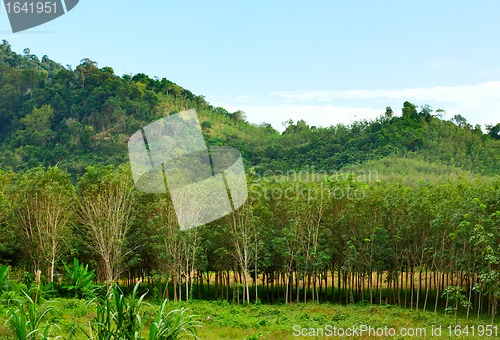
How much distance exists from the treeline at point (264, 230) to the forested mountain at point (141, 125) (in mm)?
25907

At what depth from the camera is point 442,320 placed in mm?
16031

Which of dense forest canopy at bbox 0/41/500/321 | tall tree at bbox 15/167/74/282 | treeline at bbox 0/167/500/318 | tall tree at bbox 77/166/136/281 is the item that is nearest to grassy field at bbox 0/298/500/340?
dense forest canopy at bbox 0/41/500/321

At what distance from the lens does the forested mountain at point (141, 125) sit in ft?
170

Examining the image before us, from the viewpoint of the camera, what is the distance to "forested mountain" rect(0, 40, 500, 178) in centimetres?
5191

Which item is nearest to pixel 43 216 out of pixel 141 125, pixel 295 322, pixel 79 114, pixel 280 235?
pixel 280 235

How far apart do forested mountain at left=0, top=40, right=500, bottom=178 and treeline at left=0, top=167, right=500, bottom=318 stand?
25907 mm

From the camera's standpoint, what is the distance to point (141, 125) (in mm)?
61094

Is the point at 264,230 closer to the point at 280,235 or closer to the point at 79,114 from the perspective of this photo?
the point at 280,235

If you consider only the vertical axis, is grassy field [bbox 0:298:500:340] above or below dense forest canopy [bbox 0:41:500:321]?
below

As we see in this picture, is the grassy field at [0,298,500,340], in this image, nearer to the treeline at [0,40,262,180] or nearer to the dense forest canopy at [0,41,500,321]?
the dense forest canopy at [0,41,500,321]

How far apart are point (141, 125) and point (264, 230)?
4331cm

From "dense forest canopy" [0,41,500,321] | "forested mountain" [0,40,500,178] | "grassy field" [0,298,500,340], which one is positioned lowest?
"grassy field" [0,298,500,340]

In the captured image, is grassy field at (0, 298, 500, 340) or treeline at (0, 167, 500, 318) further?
treeline at (0, 167, 500, 318)

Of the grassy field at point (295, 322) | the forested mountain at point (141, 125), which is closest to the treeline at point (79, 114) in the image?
the forested mountain at point (141, 125)
